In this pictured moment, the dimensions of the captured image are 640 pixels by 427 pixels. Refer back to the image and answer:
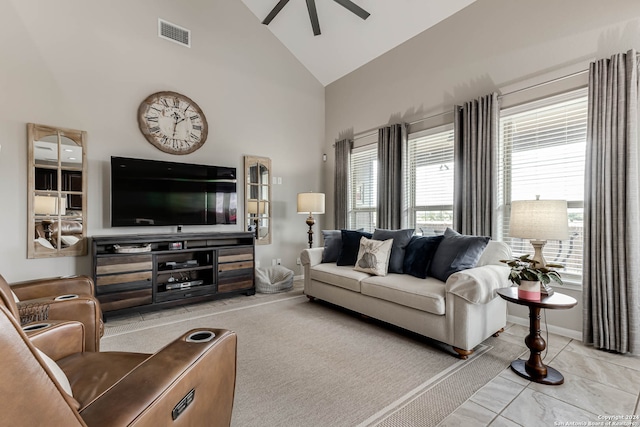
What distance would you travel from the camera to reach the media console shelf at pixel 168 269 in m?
3.19

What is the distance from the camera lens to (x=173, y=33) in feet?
13.2

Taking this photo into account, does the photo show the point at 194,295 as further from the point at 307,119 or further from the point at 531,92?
the point at 531,92

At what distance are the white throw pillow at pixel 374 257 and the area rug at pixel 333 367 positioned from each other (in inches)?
21.1

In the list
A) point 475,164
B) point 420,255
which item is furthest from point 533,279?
point 475,164

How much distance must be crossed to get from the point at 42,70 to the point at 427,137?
4440mm

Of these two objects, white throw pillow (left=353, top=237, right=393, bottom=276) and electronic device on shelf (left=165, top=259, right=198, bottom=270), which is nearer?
white throw pillow (left=353, top=237, right=393, bottom=276)

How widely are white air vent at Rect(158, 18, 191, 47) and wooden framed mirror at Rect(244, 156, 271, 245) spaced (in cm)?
170

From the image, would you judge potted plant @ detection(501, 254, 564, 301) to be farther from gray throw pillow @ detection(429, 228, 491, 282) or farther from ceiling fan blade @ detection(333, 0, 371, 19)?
ceiling fan blade @ detection(333, 0, 371, 19)

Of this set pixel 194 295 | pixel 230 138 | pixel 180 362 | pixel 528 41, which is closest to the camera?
pixel 180 362

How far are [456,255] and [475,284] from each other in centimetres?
50

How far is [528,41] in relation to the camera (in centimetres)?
308

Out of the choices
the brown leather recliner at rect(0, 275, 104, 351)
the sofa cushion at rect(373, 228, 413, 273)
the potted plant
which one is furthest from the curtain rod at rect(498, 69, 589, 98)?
the brown leather recliner at rect(0, 275, 104, 351)

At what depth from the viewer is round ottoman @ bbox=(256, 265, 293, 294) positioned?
14.1 ft

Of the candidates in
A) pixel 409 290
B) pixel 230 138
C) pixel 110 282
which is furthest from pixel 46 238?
pixel 409 290
